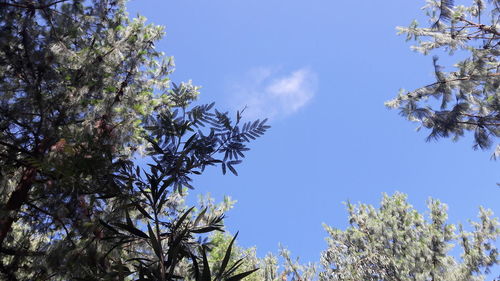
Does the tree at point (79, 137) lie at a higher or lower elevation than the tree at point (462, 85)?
lower

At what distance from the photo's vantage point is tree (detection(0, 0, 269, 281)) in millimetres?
2494

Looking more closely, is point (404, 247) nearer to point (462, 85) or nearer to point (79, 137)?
point (462, 85)

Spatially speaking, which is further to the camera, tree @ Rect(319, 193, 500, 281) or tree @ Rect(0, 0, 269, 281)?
tree @ Rect(319, 193, 500, 281)

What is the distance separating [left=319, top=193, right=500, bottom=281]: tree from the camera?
9.76 metres

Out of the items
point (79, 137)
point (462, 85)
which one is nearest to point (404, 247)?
point (462, 85)

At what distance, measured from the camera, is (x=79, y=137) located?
11.7 feet

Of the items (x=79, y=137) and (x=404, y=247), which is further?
(x=404, y=247)

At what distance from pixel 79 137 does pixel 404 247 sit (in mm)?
10267

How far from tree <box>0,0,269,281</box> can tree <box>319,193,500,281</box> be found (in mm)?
7426

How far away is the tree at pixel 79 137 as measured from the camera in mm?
2494

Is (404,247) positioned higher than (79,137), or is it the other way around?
(404,247)

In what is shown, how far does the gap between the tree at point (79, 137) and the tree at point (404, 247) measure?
743 centimetres

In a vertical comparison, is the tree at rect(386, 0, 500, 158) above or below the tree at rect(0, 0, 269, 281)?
above

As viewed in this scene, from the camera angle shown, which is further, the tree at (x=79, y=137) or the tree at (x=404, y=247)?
the tree at (x=404, y=247)
